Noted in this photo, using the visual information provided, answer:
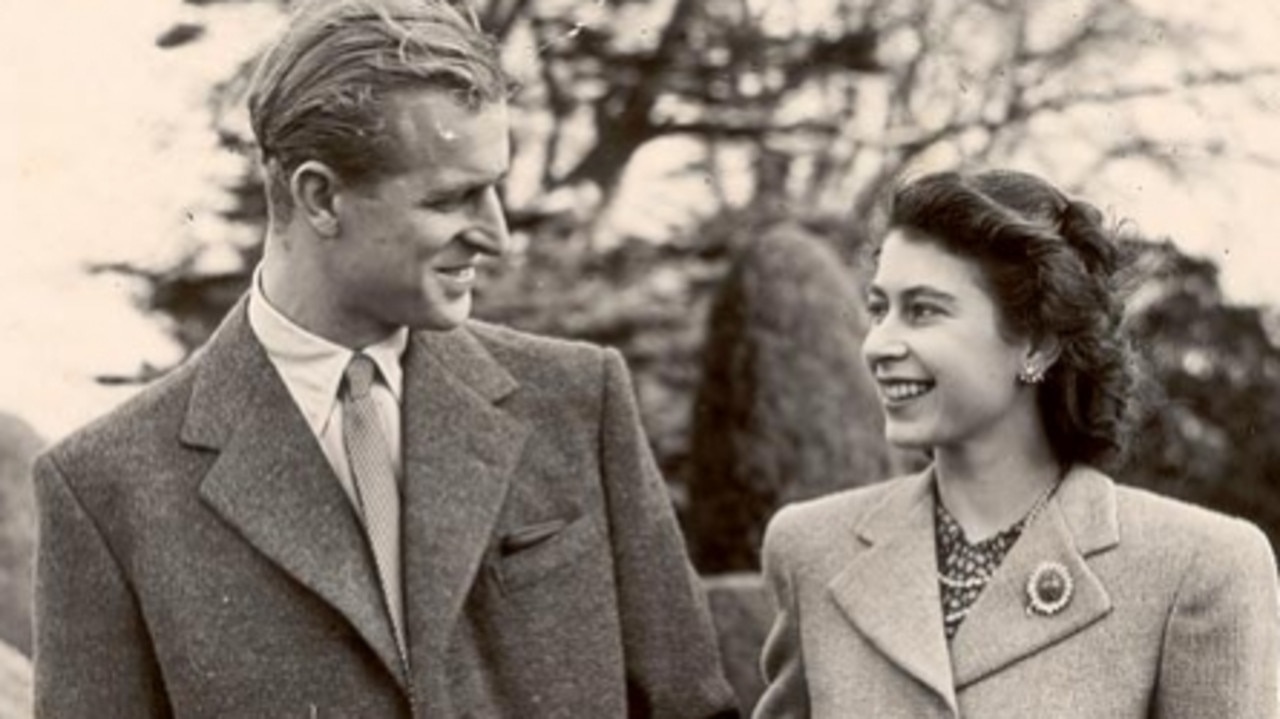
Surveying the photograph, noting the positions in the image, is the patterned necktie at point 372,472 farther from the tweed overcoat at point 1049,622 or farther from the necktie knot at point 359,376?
the tweed overcoat at point 1049,622

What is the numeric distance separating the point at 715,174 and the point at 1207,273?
1.65 meters

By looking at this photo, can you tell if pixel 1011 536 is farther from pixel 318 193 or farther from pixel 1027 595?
pixel 318 193

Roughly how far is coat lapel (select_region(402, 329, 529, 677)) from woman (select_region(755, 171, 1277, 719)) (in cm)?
60

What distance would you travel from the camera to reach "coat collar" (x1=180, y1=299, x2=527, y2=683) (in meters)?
3.51

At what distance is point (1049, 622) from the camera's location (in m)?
3.77

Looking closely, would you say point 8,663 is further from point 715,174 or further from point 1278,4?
point 1278,4

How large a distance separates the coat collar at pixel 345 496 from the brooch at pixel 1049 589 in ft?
2.75

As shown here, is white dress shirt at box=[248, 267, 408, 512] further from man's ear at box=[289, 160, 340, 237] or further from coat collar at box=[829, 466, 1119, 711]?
coat collar at box=[829, 466, 1119, 711]

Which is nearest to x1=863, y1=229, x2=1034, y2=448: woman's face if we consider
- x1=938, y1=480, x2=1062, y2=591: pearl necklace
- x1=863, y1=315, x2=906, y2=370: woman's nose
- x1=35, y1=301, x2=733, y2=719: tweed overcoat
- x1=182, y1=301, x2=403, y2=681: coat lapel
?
x1=863, y1=315, x2=906, y2=370: woman's nose

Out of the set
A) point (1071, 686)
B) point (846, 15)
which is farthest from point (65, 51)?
point (1071, 686)

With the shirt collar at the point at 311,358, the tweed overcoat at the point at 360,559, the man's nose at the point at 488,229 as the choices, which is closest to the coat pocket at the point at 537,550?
the tweed overcoat at the point at 360,559

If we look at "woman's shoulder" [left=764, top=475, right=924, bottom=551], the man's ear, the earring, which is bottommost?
"woman's shoulder" [left=764, top=475, right=924, bottom=551]

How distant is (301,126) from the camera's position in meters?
Result: 3.51

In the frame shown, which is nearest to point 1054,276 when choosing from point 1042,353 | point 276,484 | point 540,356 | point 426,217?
point 1042,353
